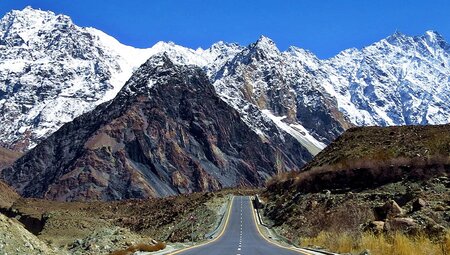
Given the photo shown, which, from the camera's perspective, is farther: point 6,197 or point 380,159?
point 6,197

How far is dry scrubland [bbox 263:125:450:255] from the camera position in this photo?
40719mm

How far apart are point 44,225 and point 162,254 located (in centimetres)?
6348

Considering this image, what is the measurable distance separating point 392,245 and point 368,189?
132ft

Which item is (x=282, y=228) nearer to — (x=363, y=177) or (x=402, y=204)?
(x=363, y=177)

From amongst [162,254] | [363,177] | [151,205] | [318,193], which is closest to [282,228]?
[318,193]

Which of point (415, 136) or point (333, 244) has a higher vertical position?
point (415, 136)

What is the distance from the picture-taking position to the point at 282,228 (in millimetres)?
68375

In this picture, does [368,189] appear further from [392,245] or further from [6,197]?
[6,197]

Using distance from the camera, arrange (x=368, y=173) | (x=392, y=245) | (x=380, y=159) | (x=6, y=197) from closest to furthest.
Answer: (x=392, y=245) → (x=368, y=173) → (x=380, y=159) → (x=6, y=197)

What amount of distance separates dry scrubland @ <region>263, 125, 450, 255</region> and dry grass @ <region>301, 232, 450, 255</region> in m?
0.15

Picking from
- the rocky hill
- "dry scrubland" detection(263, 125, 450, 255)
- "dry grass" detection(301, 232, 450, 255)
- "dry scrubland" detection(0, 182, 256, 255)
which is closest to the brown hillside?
"dry scrubland" detection(263, 125, 450, 255)

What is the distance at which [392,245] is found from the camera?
25.0m

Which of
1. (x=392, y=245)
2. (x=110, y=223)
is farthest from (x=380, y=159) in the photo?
(x=110, y=223)

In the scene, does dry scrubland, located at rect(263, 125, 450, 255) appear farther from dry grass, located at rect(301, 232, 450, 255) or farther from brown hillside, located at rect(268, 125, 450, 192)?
dry grass, located at rect(301, 232, 450, 255)
